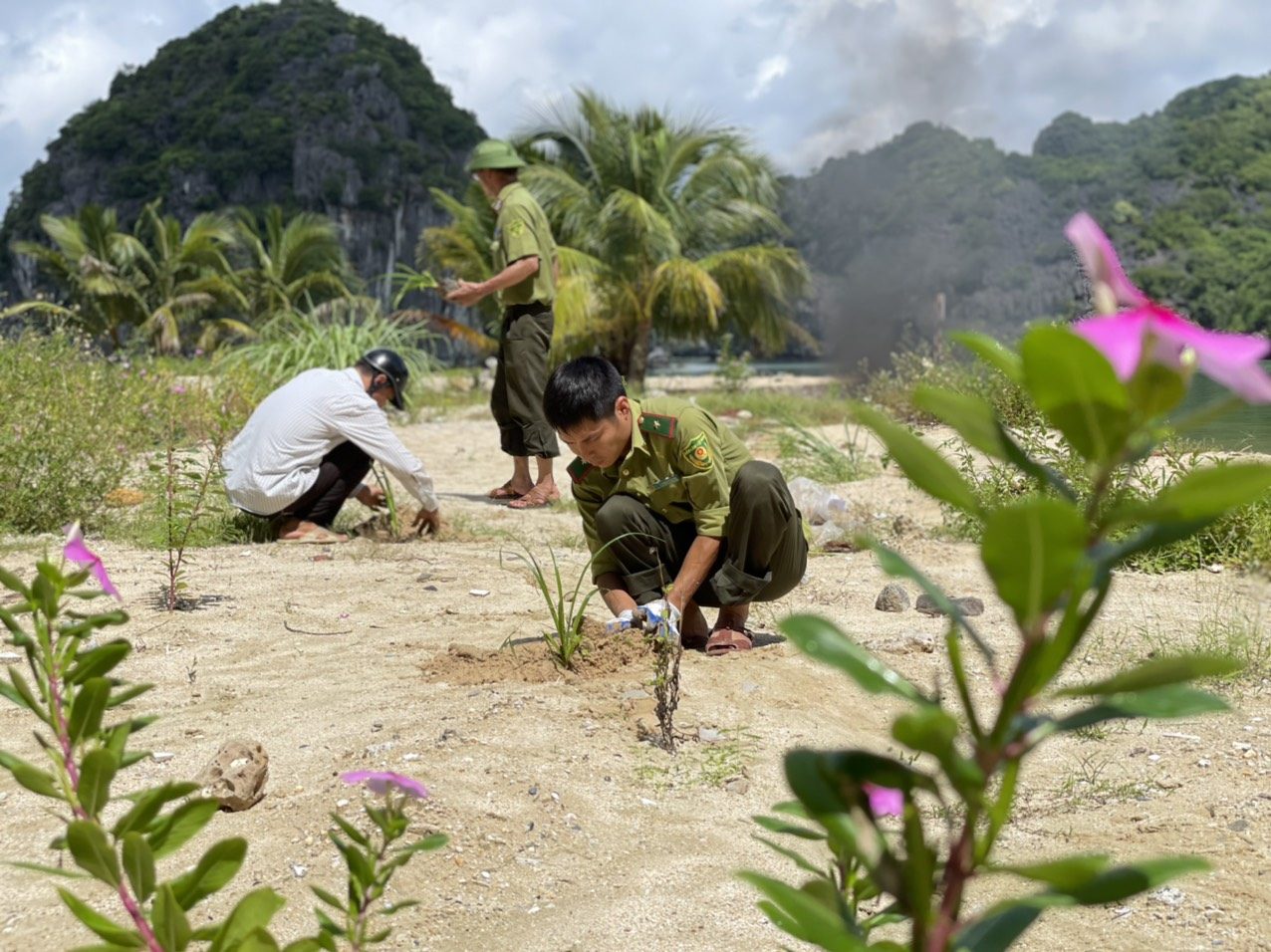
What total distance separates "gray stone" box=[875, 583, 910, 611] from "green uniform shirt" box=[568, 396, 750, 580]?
853 mm

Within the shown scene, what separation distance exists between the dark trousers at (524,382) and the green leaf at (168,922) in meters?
4.85

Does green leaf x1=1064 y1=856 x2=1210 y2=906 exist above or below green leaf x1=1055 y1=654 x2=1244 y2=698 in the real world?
below

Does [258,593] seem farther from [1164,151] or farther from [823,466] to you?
[1164,151]

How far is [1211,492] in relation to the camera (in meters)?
0.62

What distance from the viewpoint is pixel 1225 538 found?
4.32 metres

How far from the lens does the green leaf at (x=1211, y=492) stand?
0.61 m

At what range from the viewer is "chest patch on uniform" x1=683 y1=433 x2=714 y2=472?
307 centimetres

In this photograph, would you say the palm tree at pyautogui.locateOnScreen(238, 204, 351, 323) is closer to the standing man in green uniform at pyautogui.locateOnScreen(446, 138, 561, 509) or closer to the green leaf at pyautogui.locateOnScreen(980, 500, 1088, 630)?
the standing man in green uniform at pyautogui.locateOnScreen(446, 138, 561, 509)

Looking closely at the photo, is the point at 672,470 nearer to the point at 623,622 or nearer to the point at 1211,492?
the point at 623,622

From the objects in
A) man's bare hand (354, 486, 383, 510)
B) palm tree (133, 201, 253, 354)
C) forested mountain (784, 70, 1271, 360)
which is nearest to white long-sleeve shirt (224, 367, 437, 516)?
man's bare hand (354, 486, 383, 510)

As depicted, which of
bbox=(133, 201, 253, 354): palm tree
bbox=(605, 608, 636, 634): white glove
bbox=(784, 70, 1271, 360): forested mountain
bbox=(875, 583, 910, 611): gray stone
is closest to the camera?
bbox=(605, 608, 636, 634): white glove

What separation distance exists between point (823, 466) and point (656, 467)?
4034mm

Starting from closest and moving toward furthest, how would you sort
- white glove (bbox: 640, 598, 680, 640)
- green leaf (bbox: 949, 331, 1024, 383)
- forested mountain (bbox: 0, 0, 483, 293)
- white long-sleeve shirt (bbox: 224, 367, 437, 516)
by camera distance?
→ green leaf (bbox: 949, 331, 1024, 383)
white glove (bbox: 640, 598, 680, 640)
white long-sleeve shirt (bbox: 224, 367, 437, 516)
forested mountain (bbox: 0, 0, 483, 293)

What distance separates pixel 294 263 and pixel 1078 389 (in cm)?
2896
